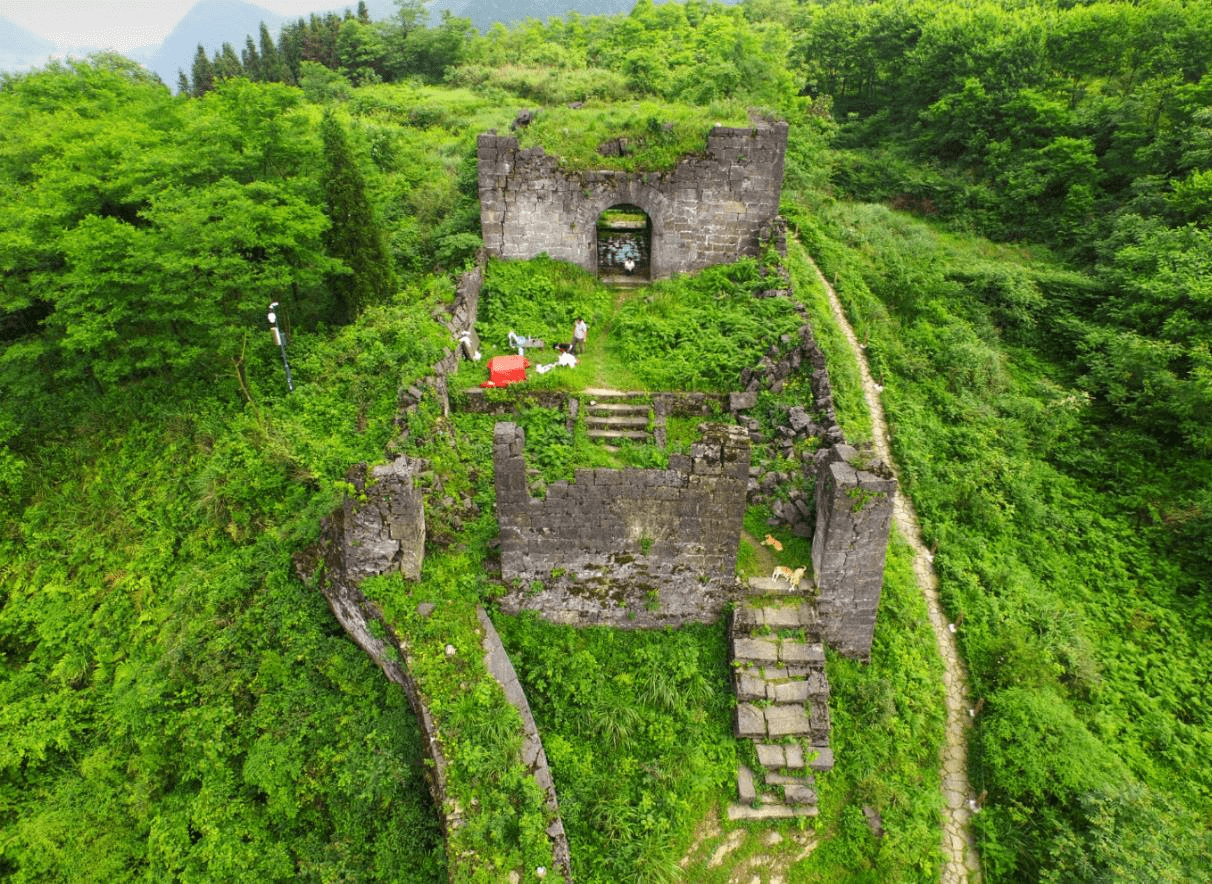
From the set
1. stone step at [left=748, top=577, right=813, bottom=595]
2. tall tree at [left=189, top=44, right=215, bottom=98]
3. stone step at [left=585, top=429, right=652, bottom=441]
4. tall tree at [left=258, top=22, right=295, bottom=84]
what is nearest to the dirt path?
stone step at [left=748, top=577, right=813, bottom=595]

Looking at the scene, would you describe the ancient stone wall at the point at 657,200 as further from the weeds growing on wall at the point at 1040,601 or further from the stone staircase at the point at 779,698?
the stone staircase at the point at 779,698

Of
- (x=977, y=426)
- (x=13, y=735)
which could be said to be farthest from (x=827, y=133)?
(x=13, y=735)

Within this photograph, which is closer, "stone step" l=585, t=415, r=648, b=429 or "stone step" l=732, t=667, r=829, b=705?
"stone step" l=732, t=667, r=829, b=705

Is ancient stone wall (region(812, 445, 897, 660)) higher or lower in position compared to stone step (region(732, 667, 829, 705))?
higher

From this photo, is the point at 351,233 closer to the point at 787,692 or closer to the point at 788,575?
the point at 788,575

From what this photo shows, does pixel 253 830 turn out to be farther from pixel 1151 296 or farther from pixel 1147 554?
pixel 1151 296

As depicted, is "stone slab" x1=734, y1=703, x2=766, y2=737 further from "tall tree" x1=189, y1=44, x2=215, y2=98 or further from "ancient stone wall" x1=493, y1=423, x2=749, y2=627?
"tall tree" x1=189, y1=44, x2=215, y2=98
